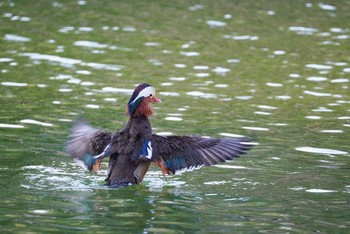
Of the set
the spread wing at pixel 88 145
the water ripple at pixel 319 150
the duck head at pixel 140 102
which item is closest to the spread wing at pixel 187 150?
the duck head at pixel 140 102

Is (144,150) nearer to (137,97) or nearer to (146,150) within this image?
(146,150)

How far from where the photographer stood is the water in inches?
432

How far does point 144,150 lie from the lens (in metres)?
12.3

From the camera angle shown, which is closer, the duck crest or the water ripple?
the duck crest

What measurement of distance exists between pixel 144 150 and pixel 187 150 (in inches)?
22.5

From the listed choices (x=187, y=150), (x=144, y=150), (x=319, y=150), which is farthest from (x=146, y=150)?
(x=319, y=150)

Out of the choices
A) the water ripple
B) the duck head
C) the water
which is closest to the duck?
the duck head

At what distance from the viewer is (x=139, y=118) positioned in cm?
1273

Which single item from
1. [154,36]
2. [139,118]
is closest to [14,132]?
[139,118]

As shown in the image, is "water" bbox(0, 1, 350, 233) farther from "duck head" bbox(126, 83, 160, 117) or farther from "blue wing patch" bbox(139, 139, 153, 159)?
"duck head" bbox(126, 83, 160, 117)

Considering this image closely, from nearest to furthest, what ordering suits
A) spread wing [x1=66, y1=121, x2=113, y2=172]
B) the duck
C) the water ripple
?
the duck < spread wing [x1=66, y1=121, x2=113, y2=172] < the water ripple

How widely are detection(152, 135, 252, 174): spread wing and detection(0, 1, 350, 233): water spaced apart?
1.05 ft

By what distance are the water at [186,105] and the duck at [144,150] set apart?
0.82 ft

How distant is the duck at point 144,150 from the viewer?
12211 mm
